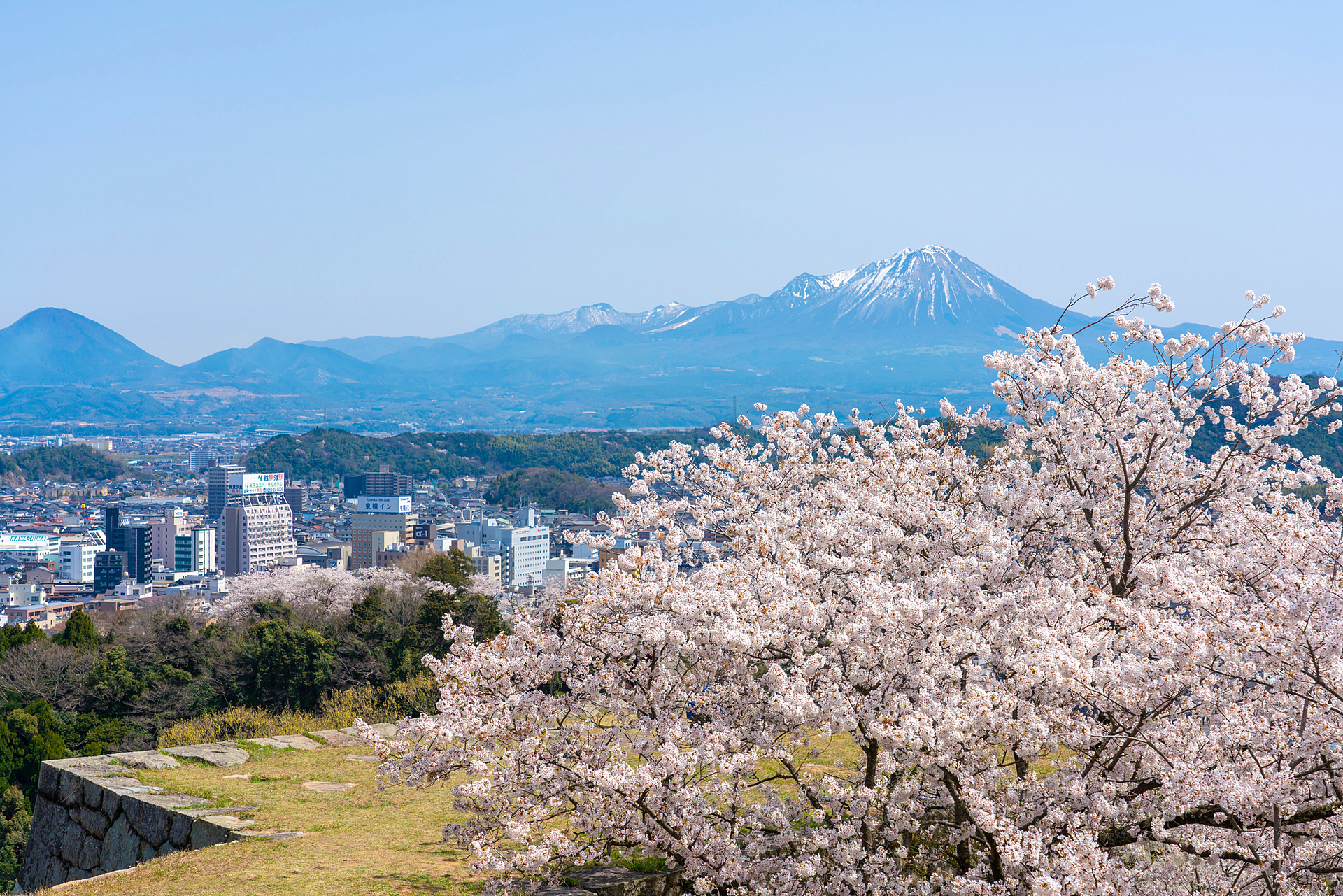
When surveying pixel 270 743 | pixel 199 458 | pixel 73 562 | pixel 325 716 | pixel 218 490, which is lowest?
pixel 73 562

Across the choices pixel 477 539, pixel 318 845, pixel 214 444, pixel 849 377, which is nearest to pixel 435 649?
pixel 318 845

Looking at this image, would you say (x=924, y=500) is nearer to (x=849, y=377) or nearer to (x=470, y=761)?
(x=470, y=761)

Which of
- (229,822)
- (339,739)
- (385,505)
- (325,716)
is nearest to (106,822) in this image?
(229,822)

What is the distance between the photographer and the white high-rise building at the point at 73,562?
8619cm

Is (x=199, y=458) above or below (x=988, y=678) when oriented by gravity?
below

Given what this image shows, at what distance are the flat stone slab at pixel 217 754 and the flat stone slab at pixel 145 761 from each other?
172 millimetres

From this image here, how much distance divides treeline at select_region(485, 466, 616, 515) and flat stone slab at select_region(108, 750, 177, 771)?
75.5 m

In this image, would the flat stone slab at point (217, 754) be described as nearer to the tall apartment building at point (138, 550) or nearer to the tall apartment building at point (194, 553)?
the tall apartment building at point (138, 550)

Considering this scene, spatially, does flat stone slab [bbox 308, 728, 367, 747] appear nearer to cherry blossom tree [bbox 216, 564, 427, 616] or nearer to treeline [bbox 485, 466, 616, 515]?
cherry blossom tree [bbox 216, 564, 427, 616]

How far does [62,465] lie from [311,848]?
148m

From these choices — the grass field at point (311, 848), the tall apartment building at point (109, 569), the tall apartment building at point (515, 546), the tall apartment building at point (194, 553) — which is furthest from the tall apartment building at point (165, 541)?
the grass field at point (311, 848)

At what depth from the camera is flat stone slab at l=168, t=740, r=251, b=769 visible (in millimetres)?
8242

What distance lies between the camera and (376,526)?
84500mm

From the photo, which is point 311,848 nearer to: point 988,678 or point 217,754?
point 217,754
